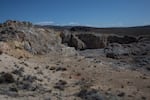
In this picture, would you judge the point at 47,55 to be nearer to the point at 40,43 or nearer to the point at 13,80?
the point at 40,43

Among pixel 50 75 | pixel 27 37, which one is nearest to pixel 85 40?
Result: pixel 27 37

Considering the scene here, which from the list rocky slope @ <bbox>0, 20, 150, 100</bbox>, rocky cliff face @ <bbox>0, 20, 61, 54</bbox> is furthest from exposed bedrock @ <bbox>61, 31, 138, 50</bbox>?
rocky cliff face @ <bbox>0, 20, 61, 54</bbox>

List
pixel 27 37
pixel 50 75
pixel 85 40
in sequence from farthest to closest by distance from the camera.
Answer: pixel 85 40 → pixel 27 37 → pixel 50 75

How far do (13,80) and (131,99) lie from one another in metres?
5.75

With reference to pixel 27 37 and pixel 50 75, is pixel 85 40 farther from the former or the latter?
pixel 50 75

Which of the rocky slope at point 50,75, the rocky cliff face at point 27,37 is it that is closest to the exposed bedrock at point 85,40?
the rocky slope at point 50,75

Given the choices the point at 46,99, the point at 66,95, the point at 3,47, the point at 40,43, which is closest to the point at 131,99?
the point at 66,95

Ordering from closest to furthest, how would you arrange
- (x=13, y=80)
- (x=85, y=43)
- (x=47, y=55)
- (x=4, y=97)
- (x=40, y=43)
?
(x=4, y=97), (x=13, y=80), (x=47, y=55), (x=40, y=43), (x=85, y=43)

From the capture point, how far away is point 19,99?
1229 centimetres

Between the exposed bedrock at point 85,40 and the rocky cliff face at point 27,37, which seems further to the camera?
the exposed bedrock at point 85,40

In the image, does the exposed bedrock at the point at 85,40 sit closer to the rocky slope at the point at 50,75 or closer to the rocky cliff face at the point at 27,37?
the rocky slope at the point at 50,75

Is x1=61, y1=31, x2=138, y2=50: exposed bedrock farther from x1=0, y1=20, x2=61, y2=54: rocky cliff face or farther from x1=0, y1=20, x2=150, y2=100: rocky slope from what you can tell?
x1=0, y1=20, x2=61, y2=54: rocky cliff face

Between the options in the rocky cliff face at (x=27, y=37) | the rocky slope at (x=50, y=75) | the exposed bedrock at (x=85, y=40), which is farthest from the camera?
the exposed bedrock at (x=85, y=40)

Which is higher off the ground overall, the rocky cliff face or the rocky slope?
the rocky cliff face
